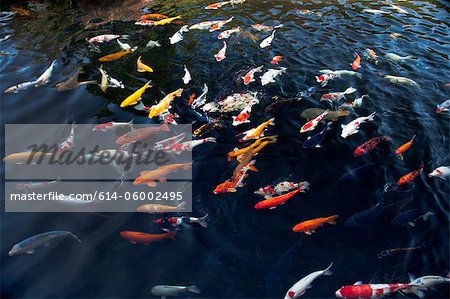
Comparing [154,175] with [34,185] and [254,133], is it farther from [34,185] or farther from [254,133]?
[254,133]

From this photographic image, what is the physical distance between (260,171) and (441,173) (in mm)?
3429

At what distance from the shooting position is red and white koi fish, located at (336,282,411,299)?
470 centimetres

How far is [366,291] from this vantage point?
4.70 m

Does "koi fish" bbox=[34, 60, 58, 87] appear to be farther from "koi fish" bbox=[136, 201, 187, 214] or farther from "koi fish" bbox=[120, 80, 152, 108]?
"koi fish" bbox=[136, 201, 187, 214]

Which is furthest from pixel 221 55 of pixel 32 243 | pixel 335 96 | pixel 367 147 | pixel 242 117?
pixel 32 243

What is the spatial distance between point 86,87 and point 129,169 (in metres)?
4.01

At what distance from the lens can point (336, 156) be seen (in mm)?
Answer: 7348

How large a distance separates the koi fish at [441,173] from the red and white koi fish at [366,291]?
2.86 m

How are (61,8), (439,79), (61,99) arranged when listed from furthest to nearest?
(61,8), (439,79), (61,99)

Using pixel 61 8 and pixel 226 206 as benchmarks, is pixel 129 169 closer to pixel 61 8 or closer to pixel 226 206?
pixel 226 206

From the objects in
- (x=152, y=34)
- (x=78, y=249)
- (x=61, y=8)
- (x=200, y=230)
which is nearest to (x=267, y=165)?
(x=200, y=230)

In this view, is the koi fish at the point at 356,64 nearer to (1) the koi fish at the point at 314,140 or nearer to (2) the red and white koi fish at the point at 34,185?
(1) the koi fish at the point at 314,140

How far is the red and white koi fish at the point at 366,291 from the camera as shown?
470 cm

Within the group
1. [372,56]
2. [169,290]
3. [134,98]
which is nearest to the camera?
[169,290]
